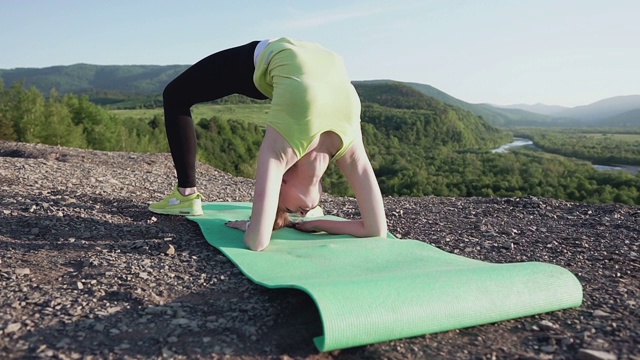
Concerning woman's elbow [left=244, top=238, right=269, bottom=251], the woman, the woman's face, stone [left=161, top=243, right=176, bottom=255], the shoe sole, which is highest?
the woman

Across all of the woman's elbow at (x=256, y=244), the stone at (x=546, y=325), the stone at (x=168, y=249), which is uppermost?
the woman's elbow at (x=256, y=244)

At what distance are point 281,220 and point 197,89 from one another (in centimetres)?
143

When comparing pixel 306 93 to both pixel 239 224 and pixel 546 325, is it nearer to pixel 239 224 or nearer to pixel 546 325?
pixel 239 224

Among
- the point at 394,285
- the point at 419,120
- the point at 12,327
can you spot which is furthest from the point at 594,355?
the point at 419,120

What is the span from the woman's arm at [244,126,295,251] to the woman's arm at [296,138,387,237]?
0.58m

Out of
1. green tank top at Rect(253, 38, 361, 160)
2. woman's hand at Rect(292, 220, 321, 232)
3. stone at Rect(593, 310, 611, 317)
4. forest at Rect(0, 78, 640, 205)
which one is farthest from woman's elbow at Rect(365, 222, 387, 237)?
forest at Rect(0, 78, 640, 205)

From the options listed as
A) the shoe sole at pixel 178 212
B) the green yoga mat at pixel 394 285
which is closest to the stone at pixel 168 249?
the green yoga mat at pixel 394 285

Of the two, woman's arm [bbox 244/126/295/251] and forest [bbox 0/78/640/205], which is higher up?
woman's arm [bbox 244/126/295/251]

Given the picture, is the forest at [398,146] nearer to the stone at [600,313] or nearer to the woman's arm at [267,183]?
the woman's arm at [267,183]

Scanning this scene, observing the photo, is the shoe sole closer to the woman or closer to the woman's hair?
the woman

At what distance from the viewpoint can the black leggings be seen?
4352 millimetres

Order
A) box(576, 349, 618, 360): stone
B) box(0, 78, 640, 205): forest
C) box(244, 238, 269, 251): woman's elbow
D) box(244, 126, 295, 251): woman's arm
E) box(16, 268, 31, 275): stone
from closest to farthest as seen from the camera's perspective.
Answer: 1. box(576, 349, 618, 360): stone
2. box(16, 268, 31, 275): stone
3. box(244, 126, 295, 251): woman's arm
4. box(244, 238, 269, 251): woman's elbow
5. box(0, 78, 640, 205): forest

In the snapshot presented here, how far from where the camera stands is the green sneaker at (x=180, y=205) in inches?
200

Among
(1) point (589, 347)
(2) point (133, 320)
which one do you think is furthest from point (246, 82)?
(1) point (589, 347)
